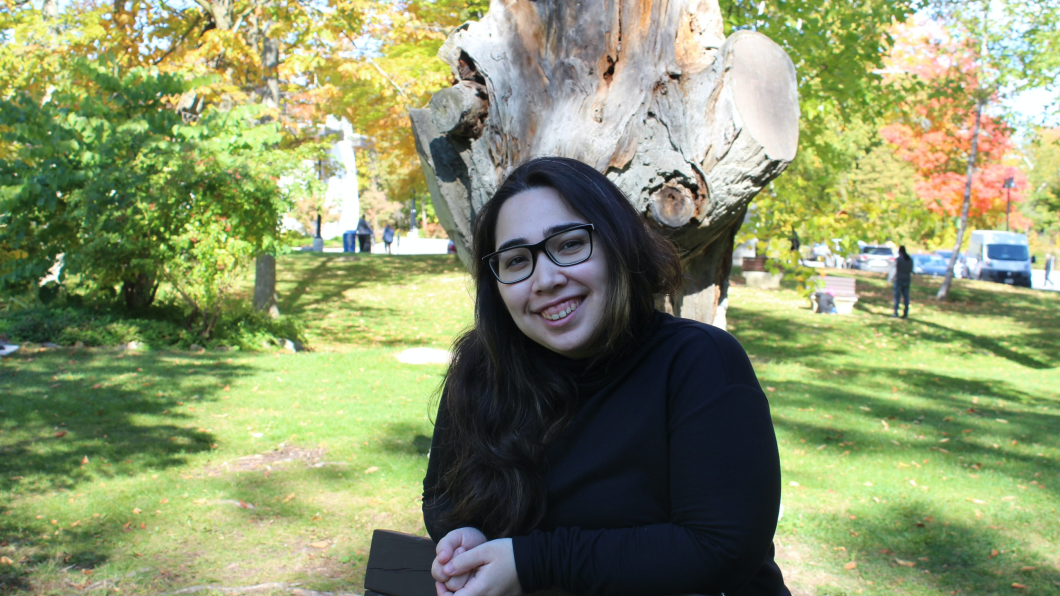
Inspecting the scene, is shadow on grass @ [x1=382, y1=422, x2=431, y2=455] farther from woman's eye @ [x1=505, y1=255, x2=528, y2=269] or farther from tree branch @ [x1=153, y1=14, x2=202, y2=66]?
tree branch @ [x1=153, y1=14, x2=202, y2=66]

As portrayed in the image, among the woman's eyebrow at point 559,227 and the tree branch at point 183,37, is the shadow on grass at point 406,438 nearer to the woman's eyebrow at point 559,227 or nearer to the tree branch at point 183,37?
the woman's eyebrow at point 559,227

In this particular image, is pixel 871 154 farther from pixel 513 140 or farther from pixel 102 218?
pixel 513 140

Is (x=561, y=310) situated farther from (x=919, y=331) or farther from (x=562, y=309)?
(x=919, y=331)

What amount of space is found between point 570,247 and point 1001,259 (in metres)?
35.9

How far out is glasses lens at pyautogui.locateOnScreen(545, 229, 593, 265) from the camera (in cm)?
189

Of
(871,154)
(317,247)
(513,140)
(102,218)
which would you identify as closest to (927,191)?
(871,154)

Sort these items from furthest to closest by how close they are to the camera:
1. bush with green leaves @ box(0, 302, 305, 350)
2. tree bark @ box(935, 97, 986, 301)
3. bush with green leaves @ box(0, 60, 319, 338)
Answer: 1. tree bark @ box(935, 97, 986, 301)
2. bush with green leaves @ box(0, 302, 305, 350)
3. bush with green leaves @ box(0, 60, 319, 338)

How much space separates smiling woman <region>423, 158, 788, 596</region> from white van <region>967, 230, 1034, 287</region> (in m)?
35.0

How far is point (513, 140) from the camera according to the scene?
3268mm

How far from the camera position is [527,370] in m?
2.04

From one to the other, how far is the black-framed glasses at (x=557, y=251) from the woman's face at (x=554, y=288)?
0.04 ft

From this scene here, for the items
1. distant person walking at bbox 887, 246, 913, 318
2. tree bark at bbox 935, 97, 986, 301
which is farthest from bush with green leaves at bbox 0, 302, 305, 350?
tree bark at bbox 935, 97, 986, 301

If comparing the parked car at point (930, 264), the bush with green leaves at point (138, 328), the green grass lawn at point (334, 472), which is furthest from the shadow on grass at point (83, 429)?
the parked car at point (930, 264)

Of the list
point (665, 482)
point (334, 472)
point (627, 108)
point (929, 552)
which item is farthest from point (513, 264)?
point (334, 472)
